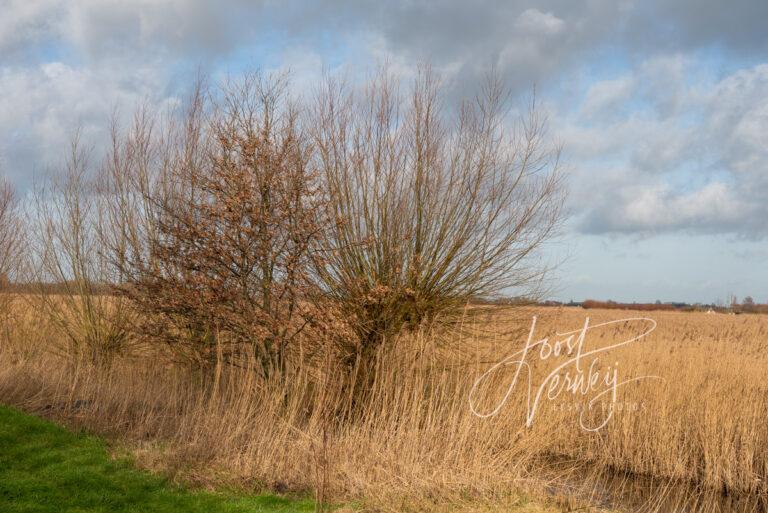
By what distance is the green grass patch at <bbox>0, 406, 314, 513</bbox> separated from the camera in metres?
6.18

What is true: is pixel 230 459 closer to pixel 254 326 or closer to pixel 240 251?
pixel 254 326

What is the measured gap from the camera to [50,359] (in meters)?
12.8

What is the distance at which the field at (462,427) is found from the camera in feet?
22.5

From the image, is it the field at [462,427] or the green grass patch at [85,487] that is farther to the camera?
the field at [462,427]

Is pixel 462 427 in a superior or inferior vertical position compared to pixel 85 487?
superior

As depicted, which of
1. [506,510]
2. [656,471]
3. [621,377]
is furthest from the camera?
[621,377]

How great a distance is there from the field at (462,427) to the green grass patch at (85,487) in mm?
291

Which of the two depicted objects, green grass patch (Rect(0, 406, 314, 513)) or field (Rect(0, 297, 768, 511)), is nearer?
A: green grass patch (Rect(0, 406, 314, 513))

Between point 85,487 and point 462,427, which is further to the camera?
point 462,427

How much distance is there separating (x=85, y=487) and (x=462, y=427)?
4174mm

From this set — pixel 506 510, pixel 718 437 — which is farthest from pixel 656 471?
pixel 506 510

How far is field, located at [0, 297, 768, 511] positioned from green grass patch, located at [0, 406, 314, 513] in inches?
11.5

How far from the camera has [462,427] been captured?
7656 millimetres

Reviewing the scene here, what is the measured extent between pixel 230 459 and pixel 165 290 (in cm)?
296
